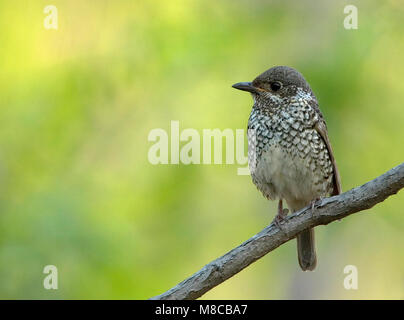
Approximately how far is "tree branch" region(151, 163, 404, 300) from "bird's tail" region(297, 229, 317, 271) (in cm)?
140

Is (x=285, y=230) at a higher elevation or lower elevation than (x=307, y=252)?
higher

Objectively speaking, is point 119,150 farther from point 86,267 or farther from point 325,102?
point 325,102

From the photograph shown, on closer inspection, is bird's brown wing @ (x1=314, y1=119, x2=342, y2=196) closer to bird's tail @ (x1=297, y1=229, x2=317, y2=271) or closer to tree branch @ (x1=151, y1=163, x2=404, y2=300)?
bird's tail @ (x1=297, y1=229, x2=317, y2=271)

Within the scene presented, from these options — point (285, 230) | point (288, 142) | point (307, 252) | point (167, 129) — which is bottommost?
point (307, 252)

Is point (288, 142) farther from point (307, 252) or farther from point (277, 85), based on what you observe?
point (307, 252)

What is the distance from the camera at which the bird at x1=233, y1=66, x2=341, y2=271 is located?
600 centimetres

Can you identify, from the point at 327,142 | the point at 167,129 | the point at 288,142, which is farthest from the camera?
the point at 167,129

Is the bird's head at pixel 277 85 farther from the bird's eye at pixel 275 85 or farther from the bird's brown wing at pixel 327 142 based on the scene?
the bird's brown wing at pixel 327 142

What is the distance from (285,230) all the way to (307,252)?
151cm

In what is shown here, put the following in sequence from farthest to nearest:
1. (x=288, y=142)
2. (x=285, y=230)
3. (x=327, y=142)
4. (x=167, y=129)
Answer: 1. (x=167, y=129)
2. (x=327, y=142)
3. (x=288, y=142)
4. (x=285, y=230)

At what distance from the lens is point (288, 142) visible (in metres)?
6.00

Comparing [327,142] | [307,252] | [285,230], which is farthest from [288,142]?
[307,252]

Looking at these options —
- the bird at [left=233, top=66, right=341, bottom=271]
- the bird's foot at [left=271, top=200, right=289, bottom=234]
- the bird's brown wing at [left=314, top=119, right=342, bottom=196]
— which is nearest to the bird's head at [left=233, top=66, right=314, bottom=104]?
the bird at [left=233, top=66, right=341, bottom=271]

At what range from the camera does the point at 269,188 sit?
20.4ft
